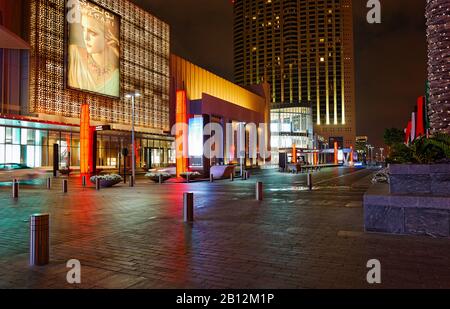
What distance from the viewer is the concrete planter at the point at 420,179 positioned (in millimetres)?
8398

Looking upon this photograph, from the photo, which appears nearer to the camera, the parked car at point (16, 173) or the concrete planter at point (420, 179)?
the concrete planter at point (420, 179)

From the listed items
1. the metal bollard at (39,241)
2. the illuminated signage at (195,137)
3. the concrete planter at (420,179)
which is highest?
the illuminated signage at (195,137)

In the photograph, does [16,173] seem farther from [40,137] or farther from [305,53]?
[305,53]

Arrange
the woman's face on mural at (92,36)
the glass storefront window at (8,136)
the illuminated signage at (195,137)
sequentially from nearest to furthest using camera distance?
the illuminated signage at (195,137), the glass storefront window at (8,136), the woman's face on mural at (92,36)

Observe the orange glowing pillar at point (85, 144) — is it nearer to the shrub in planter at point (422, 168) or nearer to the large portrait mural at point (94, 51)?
the large portrait mural at point (94, 51)

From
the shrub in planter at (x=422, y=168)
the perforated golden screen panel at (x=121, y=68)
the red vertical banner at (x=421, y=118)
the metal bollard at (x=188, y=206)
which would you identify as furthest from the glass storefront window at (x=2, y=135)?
the shrub in planter at (x=422, y=168)

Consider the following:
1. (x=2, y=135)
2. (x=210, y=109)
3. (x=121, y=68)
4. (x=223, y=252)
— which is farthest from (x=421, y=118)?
(x=121, y=68)

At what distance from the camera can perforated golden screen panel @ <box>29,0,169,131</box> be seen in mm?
41531

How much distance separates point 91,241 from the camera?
26.1 feet

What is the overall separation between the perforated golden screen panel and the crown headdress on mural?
92cm

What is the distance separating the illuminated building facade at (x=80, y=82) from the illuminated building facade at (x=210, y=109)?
16.5 ft

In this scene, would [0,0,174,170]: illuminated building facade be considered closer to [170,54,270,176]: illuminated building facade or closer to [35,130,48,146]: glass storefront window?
[35,130,48,146]: glass storefront window

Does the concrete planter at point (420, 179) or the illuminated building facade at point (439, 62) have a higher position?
the illuminated building facade at point (439, 62)
